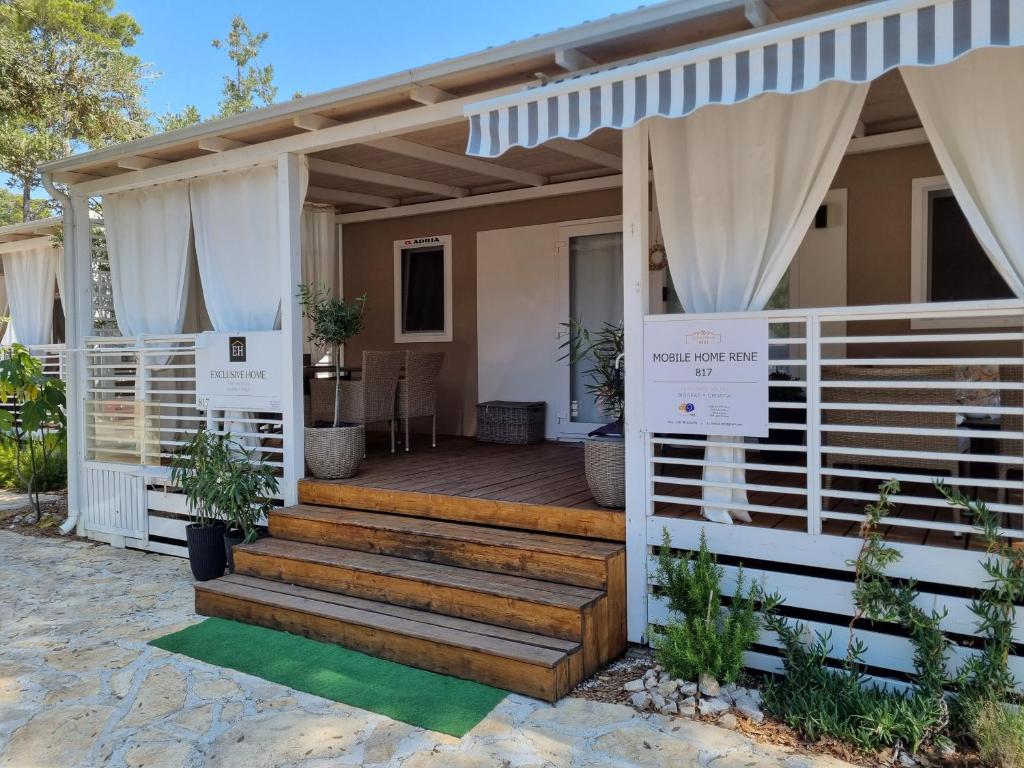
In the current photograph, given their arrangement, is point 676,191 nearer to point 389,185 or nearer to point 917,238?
point 917,238

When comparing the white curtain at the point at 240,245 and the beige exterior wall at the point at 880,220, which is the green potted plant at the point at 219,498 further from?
the beige exterior wall at the point at 880,220

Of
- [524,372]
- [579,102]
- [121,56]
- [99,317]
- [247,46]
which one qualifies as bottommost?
[524,372]

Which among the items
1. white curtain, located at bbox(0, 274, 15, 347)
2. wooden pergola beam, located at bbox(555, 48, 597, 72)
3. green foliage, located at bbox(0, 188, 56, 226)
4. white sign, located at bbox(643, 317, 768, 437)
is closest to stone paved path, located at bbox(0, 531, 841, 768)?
white sign, located at bbox(643, 317, 768, 437)

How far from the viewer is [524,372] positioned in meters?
7.43

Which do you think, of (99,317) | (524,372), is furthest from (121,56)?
(524,372)

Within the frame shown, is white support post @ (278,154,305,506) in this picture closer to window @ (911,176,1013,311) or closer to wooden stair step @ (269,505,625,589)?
wooden stair step @ (269,505,625,589)

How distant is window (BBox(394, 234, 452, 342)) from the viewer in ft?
26.2

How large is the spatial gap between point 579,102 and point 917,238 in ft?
10.5

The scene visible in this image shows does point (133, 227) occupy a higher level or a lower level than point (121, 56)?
lower

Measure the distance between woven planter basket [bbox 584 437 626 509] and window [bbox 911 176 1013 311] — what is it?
265 cm

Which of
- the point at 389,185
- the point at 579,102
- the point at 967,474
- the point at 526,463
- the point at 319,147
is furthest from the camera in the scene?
the point at 389,185

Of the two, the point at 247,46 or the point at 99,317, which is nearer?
the point at 99,317

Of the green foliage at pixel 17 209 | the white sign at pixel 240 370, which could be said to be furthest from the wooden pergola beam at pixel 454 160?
the green foliage at pixel 17 209

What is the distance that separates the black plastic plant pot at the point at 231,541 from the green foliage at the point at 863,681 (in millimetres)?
3322
